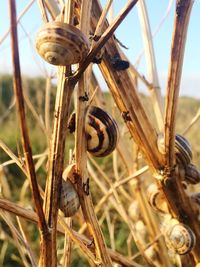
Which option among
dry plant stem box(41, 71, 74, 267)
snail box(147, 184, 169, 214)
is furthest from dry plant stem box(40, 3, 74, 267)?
snail box(147, 184, 169, 214)

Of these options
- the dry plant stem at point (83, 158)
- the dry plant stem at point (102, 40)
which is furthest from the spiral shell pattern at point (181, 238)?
the dry plant stem at point (102, 40)

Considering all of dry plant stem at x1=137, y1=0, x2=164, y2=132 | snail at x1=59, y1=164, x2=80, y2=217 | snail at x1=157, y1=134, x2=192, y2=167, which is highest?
dry plant stem at x1=137, y1=0, x2=164, y2=132

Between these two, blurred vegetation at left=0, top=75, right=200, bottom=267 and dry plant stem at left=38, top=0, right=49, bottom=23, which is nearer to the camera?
dry plant stem at left=38, top=0, right=49, bottom=23

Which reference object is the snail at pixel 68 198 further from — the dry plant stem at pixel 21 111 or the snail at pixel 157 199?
the snail at pixel 157 199

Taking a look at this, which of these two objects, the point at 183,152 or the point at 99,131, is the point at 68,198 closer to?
the point at 99,131

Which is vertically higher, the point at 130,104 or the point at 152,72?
the point at 152,72

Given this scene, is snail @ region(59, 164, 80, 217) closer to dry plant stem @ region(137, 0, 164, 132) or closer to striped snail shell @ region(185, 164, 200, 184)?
striped snail shell @ region(185, 164, 200, 184)

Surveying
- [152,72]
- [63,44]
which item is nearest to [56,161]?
[63,44]

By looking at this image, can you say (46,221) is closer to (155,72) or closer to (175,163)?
(175,163)
